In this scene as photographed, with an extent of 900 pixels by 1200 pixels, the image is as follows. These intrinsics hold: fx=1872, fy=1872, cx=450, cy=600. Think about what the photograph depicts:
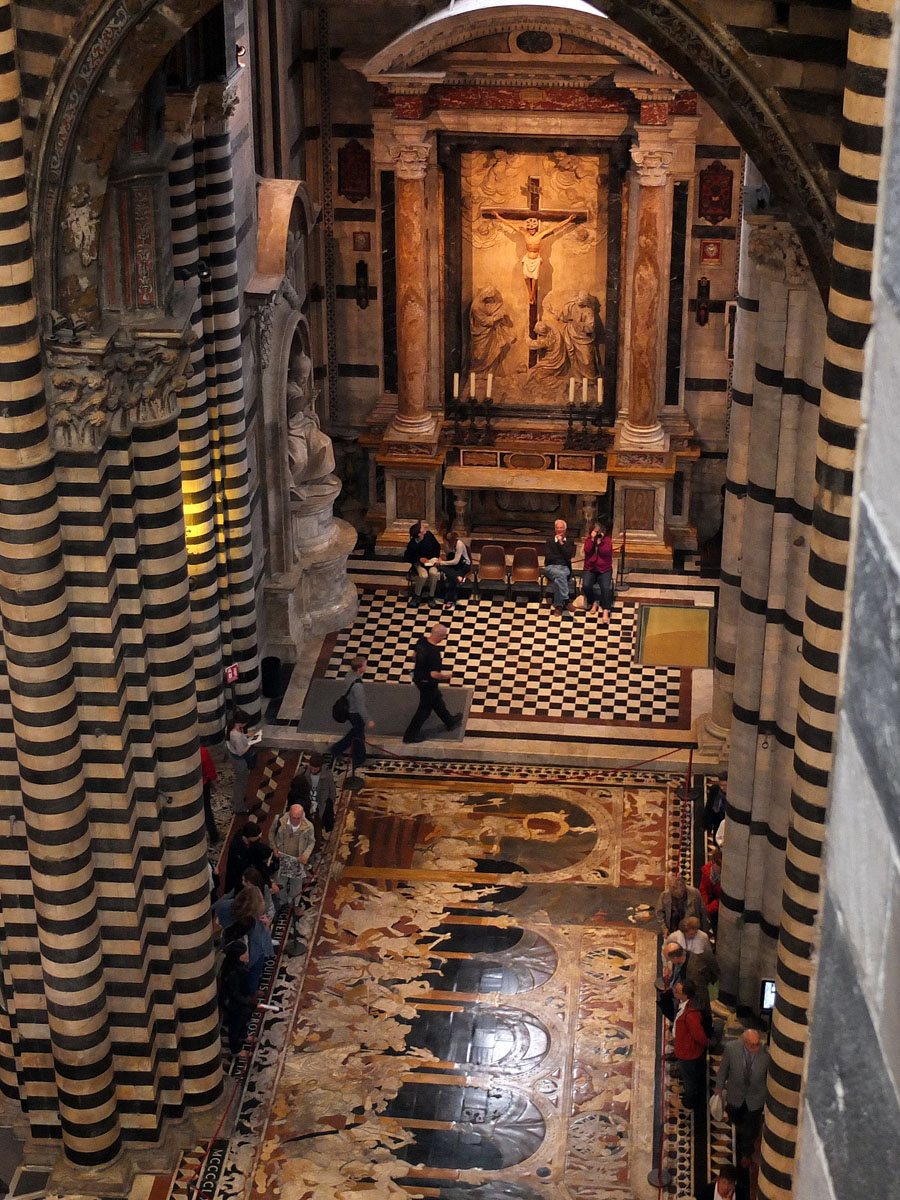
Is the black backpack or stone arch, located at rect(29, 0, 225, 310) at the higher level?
stone arch, located at rect(29, 0, 225, 310)

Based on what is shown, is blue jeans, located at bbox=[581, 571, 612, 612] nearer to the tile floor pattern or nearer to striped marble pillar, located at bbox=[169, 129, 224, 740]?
the tile floor pattern

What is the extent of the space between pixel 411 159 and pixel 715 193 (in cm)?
363

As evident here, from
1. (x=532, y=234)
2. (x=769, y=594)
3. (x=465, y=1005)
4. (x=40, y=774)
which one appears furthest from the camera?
(x=532, y=234)

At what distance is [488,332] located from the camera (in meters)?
23.4

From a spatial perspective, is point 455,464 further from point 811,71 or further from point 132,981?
point 811,71

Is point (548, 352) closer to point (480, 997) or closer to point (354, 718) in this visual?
point (354, 718)

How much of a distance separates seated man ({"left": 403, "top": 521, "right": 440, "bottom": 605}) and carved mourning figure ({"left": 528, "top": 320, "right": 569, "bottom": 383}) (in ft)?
9.21

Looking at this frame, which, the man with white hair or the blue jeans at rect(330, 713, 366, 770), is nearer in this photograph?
the man with white hair

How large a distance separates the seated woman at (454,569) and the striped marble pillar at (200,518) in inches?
168

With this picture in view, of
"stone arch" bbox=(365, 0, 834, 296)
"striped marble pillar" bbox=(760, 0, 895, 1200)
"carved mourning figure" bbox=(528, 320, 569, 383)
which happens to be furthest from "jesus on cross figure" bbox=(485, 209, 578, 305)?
"striped marble pillar" bbox=(760, 0, 895, 1200)

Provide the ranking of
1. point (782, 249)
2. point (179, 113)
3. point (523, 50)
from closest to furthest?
point (782, 249) → point (179, 113) → point (523, 50)

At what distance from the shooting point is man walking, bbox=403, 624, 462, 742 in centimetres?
1831

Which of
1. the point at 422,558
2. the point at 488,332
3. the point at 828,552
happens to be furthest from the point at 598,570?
the point at 828,552

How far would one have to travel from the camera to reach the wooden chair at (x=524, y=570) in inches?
872
